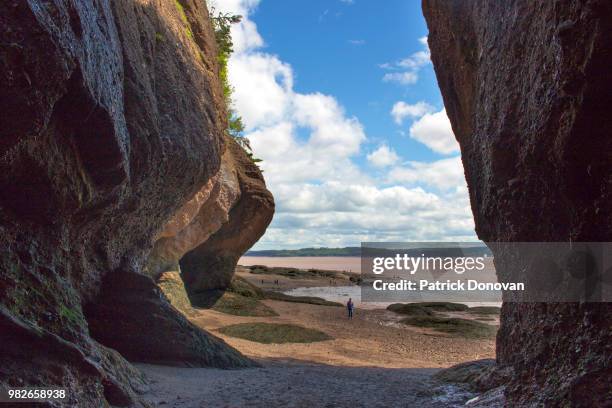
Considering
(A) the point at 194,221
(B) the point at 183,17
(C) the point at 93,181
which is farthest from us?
(A) the point at 194,221

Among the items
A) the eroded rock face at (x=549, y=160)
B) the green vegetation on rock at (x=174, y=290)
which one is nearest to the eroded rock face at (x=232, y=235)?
the green vegetation on rock at (x=174, y=290)

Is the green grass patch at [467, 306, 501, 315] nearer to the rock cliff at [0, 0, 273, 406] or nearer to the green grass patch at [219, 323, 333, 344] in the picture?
the green grass patch at [219, 323, 333, 344]

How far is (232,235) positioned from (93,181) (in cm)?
2096

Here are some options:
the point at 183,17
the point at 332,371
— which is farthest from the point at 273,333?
the point at 183,17

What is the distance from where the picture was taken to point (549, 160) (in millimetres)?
5609

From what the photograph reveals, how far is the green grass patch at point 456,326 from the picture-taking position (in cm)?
2242

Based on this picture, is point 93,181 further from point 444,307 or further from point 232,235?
point 444,307

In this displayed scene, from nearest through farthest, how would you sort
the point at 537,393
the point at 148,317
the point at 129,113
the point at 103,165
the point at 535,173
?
the point at 537,393
the point at 535,173
the point at 103,165
the point at 129,113
the point at 148,317

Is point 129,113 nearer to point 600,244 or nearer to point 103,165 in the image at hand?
point 103,165

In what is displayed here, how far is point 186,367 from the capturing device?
10008mm

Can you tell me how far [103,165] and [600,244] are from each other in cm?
733

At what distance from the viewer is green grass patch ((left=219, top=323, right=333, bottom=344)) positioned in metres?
18.5

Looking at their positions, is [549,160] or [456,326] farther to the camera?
[456,326]

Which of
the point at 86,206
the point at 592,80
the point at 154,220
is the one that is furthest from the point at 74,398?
the point at 154,220
